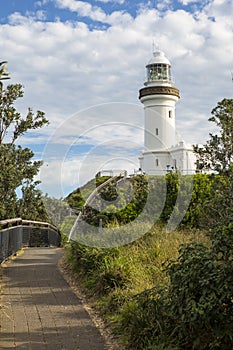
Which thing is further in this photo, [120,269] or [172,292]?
[120,269]

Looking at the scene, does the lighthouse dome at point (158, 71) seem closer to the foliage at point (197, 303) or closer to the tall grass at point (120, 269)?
the tall grass at point (120, 269)

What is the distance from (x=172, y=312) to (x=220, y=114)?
9.98 meters

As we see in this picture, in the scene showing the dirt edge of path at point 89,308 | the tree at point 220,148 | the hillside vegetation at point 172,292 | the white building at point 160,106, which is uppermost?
the white building at point 160,106

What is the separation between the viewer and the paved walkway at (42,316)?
5594 millimetres

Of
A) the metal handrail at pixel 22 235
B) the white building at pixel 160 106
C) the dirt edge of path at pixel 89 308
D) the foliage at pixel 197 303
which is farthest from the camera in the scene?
the white building at pixel 160 106

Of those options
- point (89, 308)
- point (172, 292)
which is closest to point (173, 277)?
point (172, 292)

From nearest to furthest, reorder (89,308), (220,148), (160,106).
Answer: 1. (89,308)
2. (220,148)
3. (160,106)

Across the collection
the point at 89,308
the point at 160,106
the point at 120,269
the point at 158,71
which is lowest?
the point at 89,308

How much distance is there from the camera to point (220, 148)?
1405 centimetres

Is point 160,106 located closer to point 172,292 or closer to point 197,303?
point 172,292

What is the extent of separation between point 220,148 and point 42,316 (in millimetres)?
8835

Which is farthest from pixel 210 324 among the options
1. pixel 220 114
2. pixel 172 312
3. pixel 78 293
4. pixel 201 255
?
pixel 220 114

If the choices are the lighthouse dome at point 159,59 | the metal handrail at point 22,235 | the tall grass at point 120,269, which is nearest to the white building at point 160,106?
the lighthouse dome at point 159,59

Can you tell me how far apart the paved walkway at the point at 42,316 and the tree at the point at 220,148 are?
628cm
